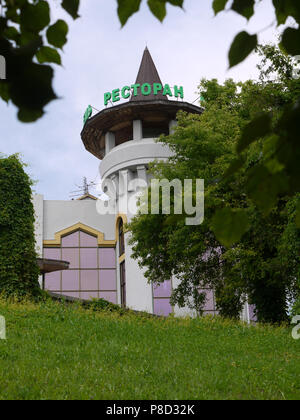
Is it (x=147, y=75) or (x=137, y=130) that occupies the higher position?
(x=147, y=75)

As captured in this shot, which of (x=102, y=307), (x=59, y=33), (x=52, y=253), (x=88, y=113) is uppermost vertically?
(x=88, y=113)

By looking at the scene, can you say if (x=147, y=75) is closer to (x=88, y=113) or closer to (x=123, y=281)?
(x=88, y=113)

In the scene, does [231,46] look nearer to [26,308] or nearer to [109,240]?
[26,308]

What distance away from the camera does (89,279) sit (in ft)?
102

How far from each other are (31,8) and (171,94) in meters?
29.9

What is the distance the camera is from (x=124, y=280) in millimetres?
30594

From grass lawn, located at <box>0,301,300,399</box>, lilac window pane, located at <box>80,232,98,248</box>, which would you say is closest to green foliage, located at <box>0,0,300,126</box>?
grass lawn, located at <box>0,301,300,399</box>

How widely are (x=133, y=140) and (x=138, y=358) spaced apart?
2237cm

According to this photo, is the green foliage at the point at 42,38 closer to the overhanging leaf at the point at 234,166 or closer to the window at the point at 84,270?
the overhanging leaf at the point at 234,166

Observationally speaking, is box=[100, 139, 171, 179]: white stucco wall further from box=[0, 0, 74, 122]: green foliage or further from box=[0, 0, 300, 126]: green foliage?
box=[0, 0, 74, 122]: green foliage

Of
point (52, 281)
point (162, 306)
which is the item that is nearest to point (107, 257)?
point (52, 281)

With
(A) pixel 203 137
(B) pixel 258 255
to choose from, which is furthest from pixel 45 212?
A: (B) pixel 258 255

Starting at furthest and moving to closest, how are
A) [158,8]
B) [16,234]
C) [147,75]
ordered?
[147,75] < [16,234] < [158,8]

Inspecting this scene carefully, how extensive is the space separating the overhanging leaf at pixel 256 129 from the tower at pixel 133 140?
27150 millimetres
